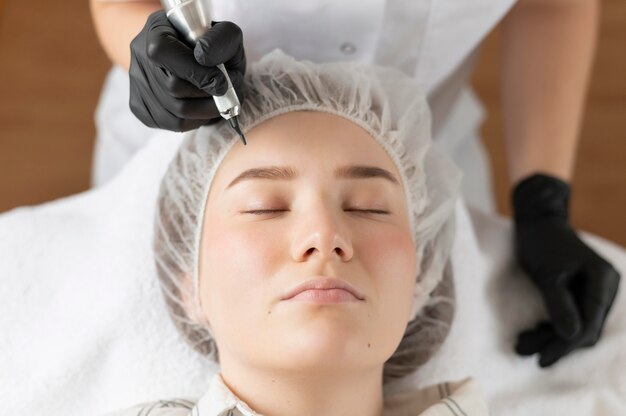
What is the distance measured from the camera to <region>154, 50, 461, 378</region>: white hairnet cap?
4.01 ft

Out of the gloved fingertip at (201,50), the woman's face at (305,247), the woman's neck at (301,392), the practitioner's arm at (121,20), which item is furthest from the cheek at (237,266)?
the practitioner's arm at (121,20)

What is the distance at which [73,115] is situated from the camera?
2254mm

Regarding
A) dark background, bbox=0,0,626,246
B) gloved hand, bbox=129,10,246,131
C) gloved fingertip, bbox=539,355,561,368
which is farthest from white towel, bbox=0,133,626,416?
dark background, bbox=0,0,626,246

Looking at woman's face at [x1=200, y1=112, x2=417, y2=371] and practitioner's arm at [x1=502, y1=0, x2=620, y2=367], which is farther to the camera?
practitioner's arm at [x1=502, y1=0, x2=620, y2=367]

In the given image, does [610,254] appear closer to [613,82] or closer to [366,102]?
[366,102]

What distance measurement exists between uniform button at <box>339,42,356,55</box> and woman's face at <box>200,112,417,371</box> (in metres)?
0.24

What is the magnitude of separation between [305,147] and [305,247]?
0.17 m

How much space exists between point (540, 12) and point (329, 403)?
0.92 metres

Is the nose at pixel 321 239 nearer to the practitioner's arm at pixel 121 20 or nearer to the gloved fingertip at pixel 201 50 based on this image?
the gloved fingertip at pixel 201 50

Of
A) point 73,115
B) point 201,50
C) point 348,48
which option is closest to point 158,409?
point 201,50

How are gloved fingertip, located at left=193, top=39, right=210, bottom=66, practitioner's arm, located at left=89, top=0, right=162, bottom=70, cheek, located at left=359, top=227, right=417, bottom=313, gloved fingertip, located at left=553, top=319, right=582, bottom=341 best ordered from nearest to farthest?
gloved fingertip, located at left=193, top=39, right=210, bottom=66
cheek, located at left=359, top=227, right=417, bottom=313
practitioner's arm, located at left=89, top=0, right=162, bottom=70
gloved fingertip, located at left=553, top=319, right=582, bottom=341

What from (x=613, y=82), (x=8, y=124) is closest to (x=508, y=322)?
(x=613, y=82)

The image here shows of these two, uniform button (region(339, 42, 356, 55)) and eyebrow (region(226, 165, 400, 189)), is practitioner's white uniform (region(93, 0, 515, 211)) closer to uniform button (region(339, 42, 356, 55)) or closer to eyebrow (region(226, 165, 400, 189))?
uniform button (region(339, 42, 356, 55))

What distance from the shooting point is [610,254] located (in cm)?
164
